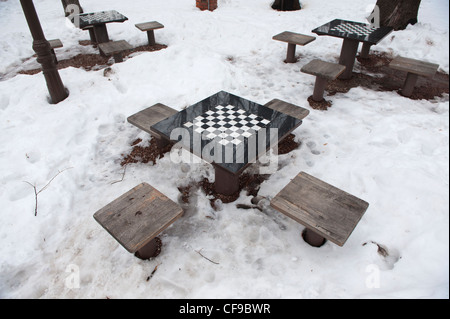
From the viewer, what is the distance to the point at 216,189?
10.2 ft

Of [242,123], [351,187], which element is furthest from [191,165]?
[351,187]

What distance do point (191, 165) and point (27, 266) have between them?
1.88 m

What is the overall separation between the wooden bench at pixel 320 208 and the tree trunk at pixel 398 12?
5623mm

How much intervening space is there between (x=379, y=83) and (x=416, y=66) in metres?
0.66

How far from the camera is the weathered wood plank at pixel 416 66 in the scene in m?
4.23

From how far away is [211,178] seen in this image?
330 centimetres

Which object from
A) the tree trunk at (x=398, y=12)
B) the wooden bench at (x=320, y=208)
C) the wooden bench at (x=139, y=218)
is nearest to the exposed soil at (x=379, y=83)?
the tree trunk at (x=398, y=12)

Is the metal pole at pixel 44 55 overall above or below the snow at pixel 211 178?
above

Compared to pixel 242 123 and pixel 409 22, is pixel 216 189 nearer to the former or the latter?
pixel 242 123

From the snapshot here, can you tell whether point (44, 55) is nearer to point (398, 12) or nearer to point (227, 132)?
point (227, 132)

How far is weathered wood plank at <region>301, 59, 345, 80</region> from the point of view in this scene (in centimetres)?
416

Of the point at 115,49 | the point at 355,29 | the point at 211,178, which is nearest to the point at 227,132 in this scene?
the point at 211,178

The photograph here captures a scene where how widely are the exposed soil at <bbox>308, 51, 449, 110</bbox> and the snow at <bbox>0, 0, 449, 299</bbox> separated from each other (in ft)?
0.73

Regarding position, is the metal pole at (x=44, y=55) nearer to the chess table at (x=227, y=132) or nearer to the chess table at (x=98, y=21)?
the chess table at (x=98, y=21)
